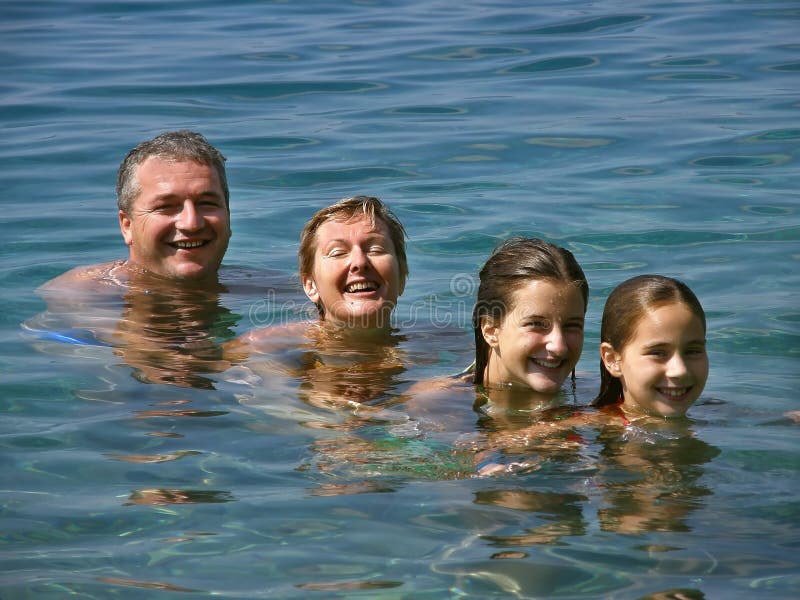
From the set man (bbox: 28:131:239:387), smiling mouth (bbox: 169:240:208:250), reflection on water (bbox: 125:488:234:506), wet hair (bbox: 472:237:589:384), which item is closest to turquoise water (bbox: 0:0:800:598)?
reflection on water (bbox: 125:488:234:506)

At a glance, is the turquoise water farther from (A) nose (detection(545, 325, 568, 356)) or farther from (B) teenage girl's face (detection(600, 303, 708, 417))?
(A) nose (detection(545, 325, 568, 356))

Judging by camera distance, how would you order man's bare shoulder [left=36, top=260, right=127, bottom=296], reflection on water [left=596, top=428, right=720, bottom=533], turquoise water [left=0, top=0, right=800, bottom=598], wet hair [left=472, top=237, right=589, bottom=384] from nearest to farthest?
turquoise water [left=0, top=0, right=800, bottom=598] → reflection on water [left=596, top=428, right=720, bottom=533] → wet hair [left=472, top=237, right=589, bottom=384] → man's bare shoulder [left=36, top=260, right=127, bottom=296]

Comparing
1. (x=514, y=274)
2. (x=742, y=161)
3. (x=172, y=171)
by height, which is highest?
(x=742, y=161)

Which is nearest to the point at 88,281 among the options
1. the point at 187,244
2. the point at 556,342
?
the point at 187,244

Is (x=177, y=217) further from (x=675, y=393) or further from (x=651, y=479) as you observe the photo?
(x=651, y=479)

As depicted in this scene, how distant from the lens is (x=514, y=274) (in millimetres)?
5531

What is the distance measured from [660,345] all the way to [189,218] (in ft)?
10.6

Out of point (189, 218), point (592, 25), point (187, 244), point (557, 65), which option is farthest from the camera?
point (592, 25)

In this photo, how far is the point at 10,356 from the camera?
662 centimetres

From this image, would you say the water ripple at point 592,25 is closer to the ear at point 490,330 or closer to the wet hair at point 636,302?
the ear at point 490,330

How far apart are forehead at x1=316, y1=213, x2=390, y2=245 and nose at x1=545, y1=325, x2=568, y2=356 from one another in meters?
1.30

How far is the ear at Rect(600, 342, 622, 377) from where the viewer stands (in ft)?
17.9

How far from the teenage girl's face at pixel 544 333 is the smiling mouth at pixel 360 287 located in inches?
40.8

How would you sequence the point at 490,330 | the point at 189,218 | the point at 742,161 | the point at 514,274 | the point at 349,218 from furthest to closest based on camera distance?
the point at 742,161, the point at 189,218, the point at 349,218, the point at 490,330, the point at 514,274
